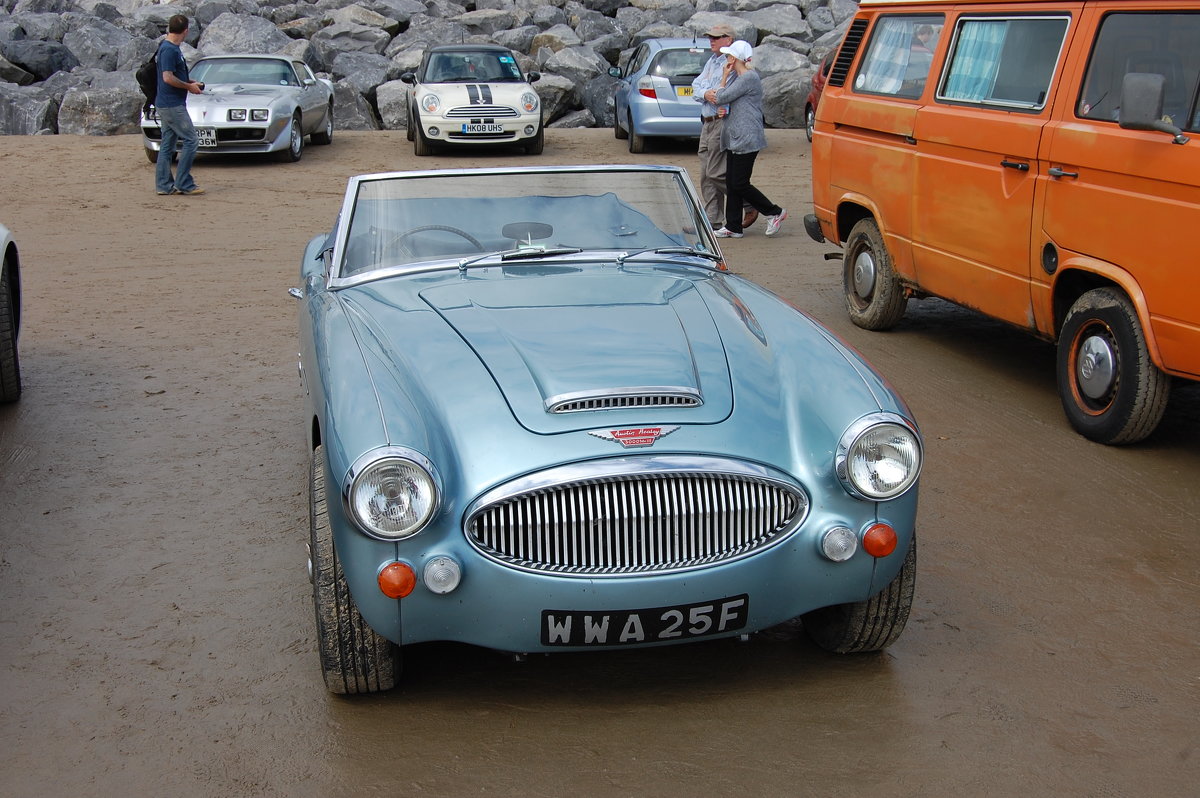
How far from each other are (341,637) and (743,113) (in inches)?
343

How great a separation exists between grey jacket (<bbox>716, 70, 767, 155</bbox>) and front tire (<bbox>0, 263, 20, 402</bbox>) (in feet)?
21.7

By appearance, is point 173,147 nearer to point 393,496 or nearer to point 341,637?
point 341,637

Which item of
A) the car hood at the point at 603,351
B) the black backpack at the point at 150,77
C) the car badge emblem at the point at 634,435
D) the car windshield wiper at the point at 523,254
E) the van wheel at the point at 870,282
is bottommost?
the van wheel at the point at 870,282

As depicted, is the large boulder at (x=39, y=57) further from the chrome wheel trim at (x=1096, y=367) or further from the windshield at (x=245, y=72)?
the chrome wheel trim at (x=1096, y=367)

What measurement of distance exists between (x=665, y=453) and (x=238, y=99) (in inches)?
584

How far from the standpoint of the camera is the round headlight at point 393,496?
3289 millimetres

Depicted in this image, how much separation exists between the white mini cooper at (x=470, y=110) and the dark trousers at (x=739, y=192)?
6.35 m

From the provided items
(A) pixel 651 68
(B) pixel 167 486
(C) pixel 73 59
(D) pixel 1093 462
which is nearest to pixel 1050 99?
(D) pixel 1093 462

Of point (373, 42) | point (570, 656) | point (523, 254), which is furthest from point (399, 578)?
point (373, 42)

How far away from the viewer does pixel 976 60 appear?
7125 millimetres

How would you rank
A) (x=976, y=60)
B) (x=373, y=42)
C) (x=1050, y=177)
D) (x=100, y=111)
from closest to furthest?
(x=1050, y=177) < (x=976, y=60) < (x=100, y=111) < (x=373, y=42)

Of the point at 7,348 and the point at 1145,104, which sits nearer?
the point at 1145,104

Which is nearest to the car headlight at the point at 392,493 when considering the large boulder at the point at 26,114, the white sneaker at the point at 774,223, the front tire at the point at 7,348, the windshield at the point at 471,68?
the front tire at the point at 7,348

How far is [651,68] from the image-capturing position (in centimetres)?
1816
